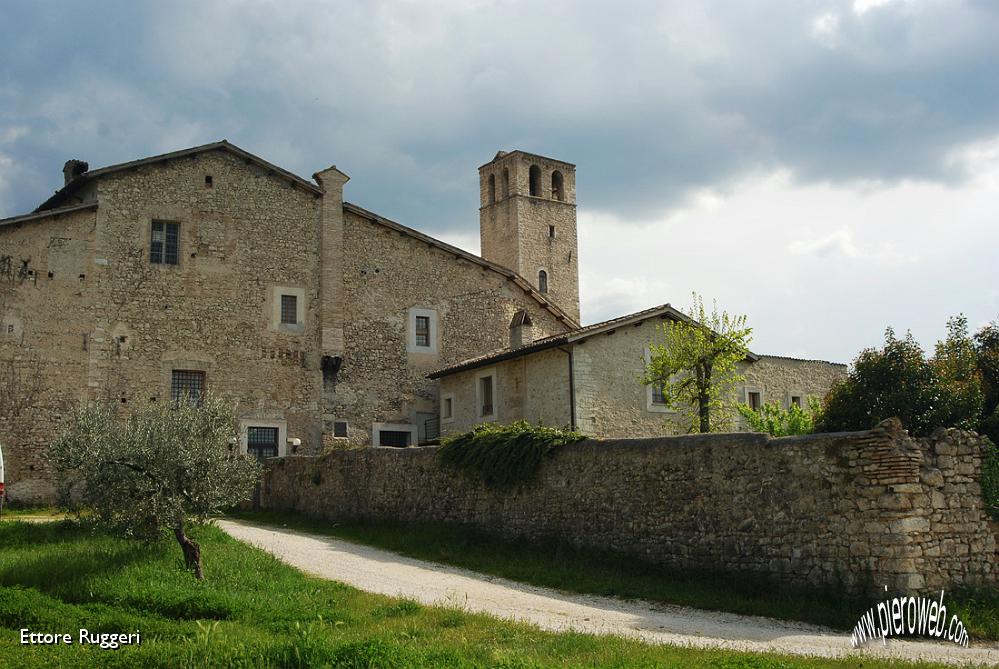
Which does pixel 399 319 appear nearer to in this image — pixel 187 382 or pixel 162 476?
pixel 187 382

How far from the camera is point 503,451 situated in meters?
18.0

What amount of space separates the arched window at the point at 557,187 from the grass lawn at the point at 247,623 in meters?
35.0

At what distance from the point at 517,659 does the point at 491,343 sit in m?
25.4

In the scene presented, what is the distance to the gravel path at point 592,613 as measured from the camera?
1046cm

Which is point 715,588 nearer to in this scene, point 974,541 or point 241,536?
point 974,541

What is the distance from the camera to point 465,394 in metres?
30.0

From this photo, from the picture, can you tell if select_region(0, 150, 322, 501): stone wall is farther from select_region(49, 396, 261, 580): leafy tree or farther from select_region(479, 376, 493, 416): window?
select_region(49, 396, 261, 580): leafy tree

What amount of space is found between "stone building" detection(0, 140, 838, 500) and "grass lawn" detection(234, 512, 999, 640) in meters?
7.69

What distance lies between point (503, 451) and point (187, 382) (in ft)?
48.3

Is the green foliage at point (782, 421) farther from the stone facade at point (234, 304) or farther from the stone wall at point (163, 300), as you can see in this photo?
the stone wall at point (163, 300)

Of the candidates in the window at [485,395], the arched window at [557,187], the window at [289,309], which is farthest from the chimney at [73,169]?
the arched window at [557,187]

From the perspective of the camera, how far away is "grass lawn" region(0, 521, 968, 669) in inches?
347

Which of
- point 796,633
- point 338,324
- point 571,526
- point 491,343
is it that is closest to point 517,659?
point 796,633

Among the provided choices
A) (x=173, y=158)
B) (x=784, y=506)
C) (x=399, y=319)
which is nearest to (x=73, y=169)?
(x=173, y=158)
